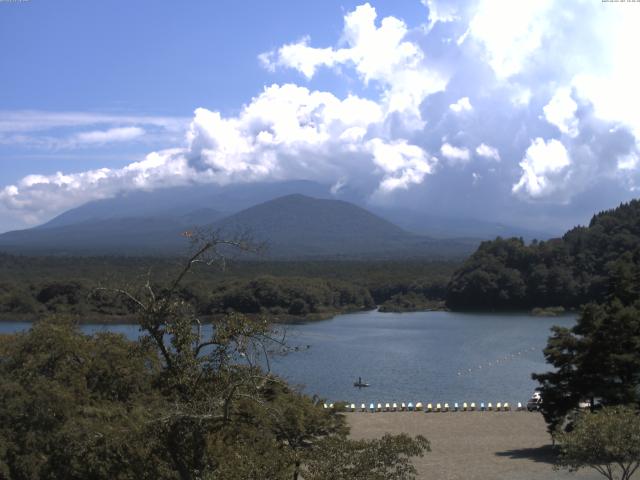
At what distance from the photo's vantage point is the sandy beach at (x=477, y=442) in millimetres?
15531

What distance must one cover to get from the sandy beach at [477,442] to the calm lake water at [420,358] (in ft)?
10.5

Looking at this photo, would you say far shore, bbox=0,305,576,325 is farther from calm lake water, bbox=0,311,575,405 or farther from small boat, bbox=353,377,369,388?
small boat, bbox=353,377,369,388

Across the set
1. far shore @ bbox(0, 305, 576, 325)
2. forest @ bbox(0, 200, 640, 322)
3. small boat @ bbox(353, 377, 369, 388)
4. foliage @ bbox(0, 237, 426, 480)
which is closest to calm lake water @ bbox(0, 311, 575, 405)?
small boat @ bbox(353, 377, 369, 388)

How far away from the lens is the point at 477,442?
62.3 ft

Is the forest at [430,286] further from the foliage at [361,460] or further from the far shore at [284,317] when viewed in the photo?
the foliage at [361,460]

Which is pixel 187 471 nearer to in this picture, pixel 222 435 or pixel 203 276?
pixel 222 435

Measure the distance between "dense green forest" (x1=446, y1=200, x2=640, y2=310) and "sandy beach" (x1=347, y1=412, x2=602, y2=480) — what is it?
4131cm

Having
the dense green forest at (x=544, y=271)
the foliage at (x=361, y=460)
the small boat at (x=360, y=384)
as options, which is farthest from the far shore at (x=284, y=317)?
the foliage at (x=361, y=460)

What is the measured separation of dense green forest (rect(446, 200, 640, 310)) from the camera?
63219 mm

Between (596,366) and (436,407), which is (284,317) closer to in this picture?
(436,407)

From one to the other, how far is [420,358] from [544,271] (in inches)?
1180

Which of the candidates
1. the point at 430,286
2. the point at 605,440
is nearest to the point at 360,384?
the point at 605,440

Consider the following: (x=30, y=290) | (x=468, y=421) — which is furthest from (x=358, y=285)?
(x=468, y=421)

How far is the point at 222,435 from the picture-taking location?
8.54 m
